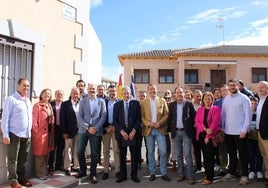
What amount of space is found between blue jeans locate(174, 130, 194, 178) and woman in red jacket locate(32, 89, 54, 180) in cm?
260

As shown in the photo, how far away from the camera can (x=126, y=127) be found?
6.73 meters

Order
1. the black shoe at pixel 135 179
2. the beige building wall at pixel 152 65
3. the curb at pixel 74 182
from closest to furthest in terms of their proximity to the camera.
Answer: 1. the curb at pixel 74 182
2. the black shoe at pixel 135 179
3. the beige building wall at pixel 152 65

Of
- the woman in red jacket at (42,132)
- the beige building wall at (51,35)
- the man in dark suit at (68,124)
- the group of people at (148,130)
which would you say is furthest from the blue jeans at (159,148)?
the beige building wall at (51,35)

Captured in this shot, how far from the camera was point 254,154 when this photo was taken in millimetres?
6879

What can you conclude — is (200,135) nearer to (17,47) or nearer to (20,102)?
(20,102)

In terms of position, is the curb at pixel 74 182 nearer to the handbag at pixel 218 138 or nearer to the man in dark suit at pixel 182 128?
the man in dark suit at pixel 182 128

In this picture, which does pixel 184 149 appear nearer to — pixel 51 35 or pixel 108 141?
pixel 108 141

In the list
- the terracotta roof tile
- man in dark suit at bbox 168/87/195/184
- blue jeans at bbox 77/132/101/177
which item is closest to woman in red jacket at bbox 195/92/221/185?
man in dark suit at bbox 168/87/195/184

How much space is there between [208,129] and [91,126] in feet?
7.73

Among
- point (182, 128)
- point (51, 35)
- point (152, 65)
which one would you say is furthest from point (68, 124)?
point (152, 65)

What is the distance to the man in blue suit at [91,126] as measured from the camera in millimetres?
6727

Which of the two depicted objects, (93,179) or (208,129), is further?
(93,179)

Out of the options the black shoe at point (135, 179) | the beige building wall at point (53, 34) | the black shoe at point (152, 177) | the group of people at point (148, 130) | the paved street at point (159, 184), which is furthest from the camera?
the black shoe at point (152, 177)

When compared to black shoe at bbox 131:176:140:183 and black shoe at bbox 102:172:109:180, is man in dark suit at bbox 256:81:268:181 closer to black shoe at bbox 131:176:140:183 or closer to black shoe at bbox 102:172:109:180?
black shoe at bbox 131:176:140:183
